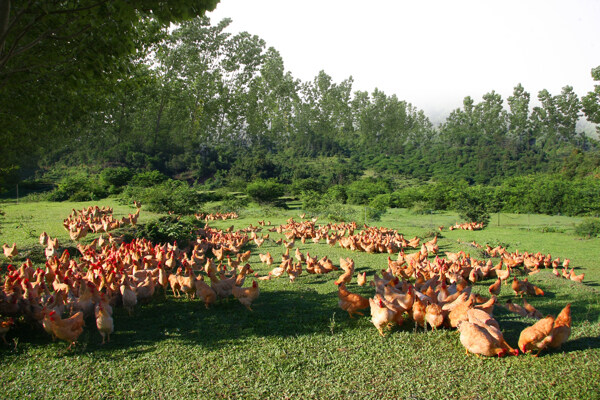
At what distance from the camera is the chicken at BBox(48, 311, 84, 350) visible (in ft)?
12.1

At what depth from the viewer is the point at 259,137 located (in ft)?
182

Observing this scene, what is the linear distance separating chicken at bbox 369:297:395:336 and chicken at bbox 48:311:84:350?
310 centimetres

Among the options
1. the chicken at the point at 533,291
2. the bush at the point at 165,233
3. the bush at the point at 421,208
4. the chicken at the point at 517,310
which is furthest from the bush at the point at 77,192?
the chicken at the point at 517,310

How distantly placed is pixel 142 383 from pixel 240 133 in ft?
170

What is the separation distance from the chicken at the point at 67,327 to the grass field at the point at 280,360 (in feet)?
0.51

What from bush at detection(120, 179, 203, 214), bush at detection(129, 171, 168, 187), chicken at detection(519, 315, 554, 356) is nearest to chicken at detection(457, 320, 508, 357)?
chicken at detection(519, 315, 554, 356)

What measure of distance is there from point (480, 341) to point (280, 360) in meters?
1.87

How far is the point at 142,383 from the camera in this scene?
322 centimetres

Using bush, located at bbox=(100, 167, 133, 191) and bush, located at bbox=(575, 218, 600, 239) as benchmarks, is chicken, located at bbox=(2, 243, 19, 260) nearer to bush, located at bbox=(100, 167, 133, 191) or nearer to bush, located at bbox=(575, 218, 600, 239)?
bush, located at bbox=(100, 167, 133, 191)

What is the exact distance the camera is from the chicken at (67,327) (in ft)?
12.1

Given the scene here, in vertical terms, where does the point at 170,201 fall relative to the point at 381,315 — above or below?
above

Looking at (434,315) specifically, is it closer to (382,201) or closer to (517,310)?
(517,310)

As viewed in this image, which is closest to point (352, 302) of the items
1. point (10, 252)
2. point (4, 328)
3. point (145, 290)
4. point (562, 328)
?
point (562, 328)

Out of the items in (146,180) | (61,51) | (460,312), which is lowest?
(460,312)
